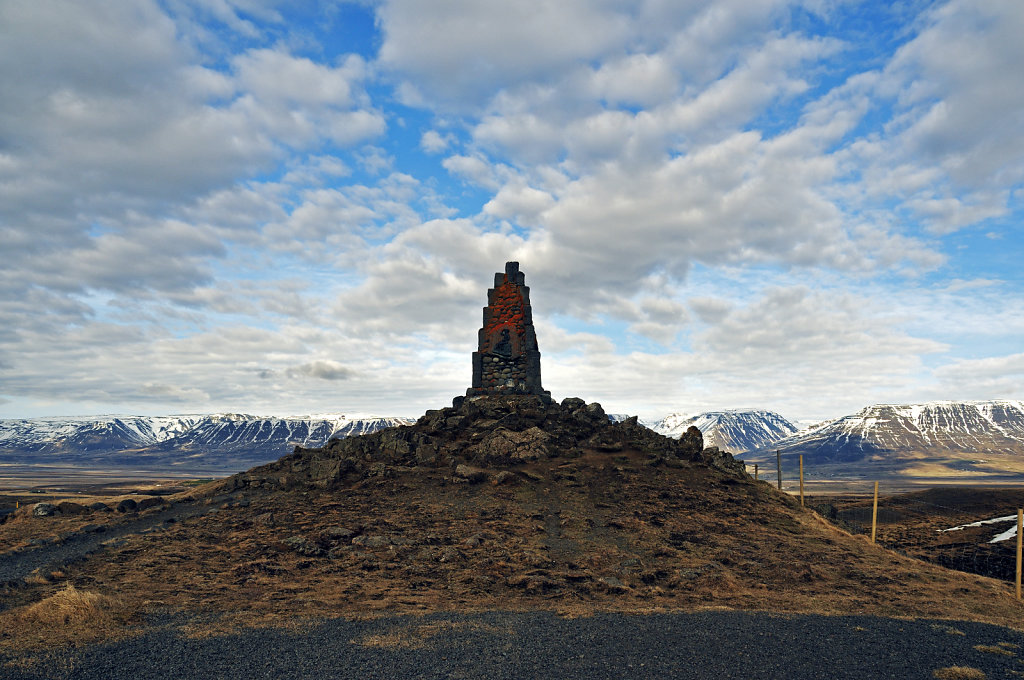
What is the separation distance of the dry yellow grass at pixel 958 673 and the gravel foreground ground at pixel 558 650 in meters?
0.13

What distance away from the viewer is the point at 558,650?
11.5m

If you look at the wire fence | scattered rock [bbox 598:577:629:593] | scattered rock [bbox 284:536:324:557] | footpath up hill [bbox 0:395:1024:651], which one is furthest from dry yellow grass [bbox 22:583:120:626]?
the wire fence

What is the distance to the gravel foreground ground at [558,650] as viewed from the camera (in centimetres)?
1028

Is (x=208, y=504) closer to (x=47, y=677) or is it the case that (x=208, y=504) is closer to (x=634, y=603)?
(x=47, y=677)

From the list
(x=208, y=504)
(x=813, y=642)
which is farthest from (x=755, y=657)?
(x=208, y=504)

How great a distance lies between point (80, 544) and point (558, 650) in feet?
62.7

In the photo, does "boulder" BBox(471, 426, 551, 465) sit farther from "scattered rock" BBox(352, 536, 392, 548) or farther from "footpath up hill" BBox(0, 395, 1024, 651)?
"scattered rock" BBox(352, 536, 392, 548)

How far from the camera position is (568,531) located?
2228 cm

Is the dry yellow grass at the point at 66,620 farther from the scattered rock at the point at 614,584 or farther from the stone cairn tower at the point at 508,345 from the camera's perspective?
the stone cairn tower at the point at 508,345

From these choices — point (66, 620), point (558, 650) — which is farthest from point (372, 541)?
point (558, 650)

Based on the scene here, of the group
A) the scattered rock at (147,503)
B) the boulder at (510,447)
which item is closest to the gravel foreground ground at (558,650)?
the boulder at (510,447)

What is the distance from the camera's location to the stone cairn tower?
35125 millimetres

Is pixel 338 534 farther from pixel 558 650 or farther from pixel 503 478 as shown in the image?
pixel 558 650

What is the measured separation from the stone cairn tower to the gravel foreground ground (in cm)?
2166
